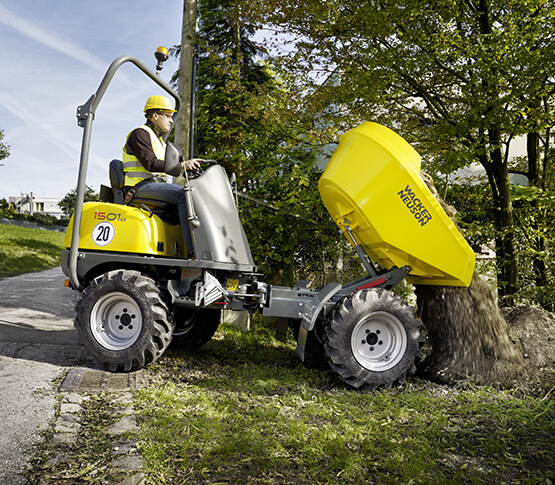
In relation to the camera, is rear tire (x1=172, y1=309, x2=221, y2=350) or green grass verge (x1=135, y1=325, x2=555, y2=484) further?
rear tire (x1=172, y1=309, x2=221, y2=350)

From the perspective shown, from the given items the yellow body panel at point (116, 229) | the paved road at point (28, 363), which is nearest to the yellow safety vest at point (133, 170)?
the yellow body panel at point (116, 229)

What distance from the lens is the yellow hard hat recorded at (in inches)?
186

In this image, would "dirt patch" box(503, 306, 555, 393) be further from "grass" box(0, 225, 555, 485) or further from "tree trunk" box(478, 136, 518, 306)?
"tree trunk" box(478, 136, 518, 306)

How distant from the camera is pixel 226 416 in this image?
10.9 ft

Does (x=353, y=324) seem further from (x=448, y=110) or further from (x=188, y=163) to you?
(x=448, y=110)

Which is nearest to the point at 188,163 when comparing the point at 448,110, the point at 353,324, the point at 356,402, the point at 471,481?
the point at 353,324

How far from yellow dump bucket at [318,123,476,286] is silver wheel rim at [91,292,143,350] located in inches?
83.3

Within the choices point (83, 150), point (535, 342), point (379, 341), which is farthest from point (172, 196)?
point (535, 342)

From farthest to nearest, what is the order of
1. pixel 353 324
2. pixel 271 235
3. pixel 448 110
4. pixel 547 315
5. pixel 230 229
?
1. pixel 448 110
2. pixel 271 235
3. pixel 547 315
4. pixel 230 229
5. pixel 353 324

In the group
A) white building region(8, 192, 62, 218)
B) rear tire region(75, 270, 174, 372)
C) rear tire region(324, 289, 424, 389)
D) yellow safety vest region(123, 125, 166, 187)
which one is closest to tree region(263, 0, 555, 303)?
rear tire region(324, 289, 424, 389)

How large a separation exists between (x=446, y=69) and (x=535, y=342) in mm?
3966

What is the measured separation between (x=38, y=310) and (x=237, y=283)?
3.97 m

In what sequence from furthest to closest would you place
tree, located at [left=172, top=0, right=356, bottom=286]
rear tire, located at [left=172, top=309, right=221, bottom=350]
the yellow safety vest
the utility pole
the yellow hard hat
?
the utility pole → tree, located at [left=172, top=0, right=356, bottom=286] → rear tire, located at [left=172, top=309, right=221, bottom=350] → the yellow hard hat → the yellow safety vest

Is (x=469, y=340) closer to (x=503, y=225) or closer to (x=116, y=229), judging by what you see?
(x=116, y=229)
